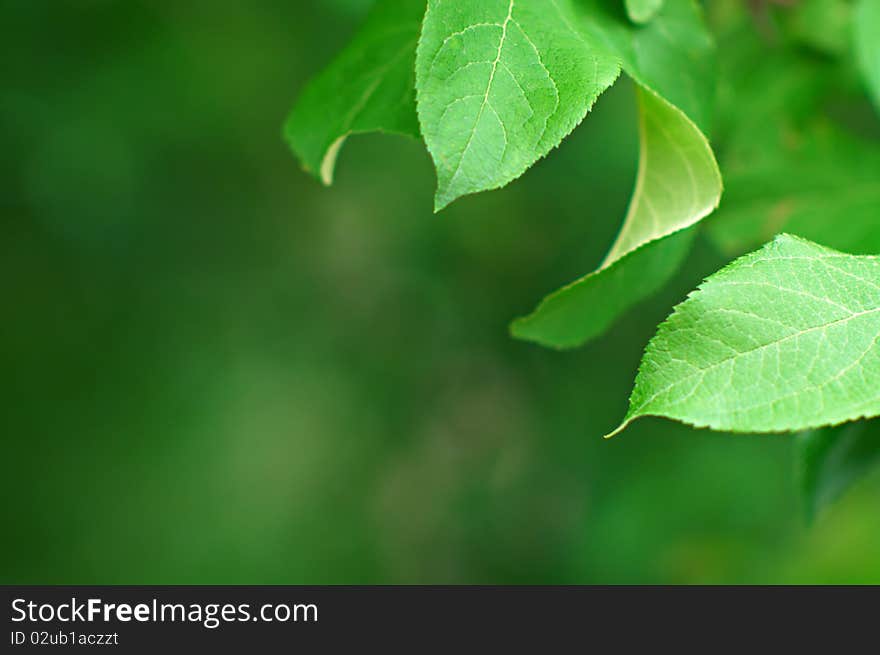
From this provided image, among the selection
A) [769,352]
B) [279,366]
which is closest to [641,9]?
[769,352]

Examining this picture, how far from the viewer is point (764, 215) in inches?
43.9

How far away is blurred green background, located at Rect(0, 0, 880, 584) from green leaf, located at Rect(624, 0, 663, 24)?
1471 millimetres

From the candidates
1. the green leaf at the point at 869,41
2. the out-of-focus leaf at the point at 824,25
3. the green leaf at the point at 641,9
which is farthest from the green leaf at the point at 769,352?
the out-of-focus leaf at the point at 824,25

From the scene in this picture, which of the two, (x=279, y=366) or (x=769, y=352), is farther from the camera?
(x=279, y=366)

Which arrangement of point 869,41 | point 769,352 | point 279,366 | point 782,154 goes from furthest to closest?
point 279,366 < point 782,154 < point 869,41 < point 769,352

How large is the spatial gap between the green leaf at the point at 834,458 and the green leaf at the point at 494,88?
535mm

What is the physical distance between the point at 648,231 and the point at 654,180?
1.8 inches

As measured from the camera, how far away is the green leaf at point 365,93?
720mm

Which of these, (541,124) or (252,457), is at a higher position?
(541,124)

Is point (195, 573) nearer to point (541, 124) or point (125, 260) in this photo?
point (125, 260)

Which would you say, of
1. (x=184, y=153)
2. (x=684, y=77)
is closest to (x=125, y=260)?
(x=184, y=153)

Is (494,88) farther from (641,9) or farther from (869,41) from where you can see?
(869,41)

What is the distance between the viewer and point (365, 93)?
Answer: 2.48ft
